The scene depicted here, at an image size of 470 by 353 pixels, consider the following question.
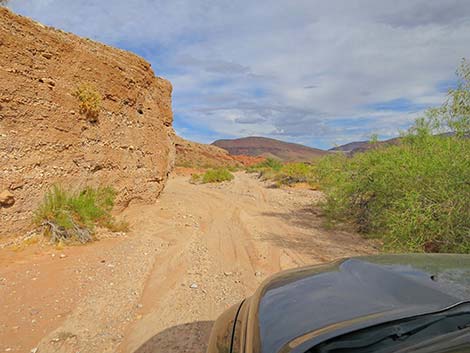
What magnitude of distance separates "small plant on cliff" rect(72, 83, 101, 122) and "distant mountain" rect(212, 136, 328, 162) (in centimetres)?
10912

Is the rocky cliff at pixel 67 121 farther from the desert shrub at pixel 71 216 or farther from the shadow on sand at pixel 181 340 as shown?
the shadow on sand at pixel 181 340

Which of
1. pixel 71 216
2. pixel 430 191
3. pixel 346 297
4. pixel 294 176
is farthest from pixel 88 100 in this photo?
pixel 294 176

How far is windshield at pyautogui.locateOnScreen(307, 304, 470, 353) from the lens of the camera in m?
1.37

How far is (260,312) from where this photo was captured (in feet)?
5.95

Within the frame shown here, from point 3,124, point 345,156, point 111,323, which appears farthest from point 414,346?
point 345,156

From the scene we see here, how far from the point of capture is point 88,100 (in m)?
8.34

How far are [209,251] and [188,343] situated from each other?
331 centimetres

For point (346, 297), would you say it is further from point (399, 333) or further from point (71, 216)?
point (71, 216)

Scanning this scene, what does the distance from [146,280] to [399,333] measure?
4468mm

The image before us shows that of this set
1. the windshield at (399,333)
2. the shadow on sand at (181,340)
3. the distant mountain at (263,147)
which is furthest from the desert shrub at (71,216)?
the distant mountain at (263,147)

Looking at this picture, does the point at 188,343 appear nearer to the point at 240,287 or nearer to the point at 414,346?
the point at 240,287

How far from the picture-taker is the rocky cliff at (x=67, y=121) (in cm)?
662

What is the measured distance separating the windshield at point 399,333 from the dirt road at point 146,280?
8.16 ft

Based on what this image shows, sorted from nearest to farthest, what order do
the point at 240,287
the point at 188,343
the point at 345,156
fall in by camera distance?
the point at 188,343 → the point at 240,287 → the point at 345,156
